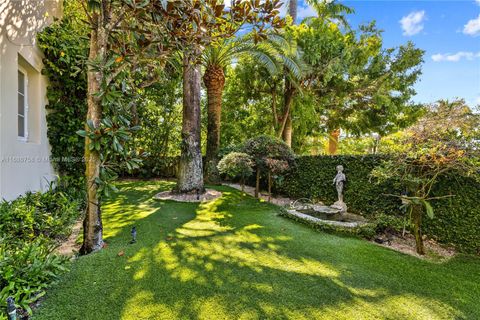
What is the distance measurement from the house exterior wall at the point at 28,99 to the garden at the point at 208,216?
0.28 meters

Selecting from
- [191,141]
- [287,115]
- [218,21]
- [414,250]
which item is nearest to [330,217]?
[414,250]

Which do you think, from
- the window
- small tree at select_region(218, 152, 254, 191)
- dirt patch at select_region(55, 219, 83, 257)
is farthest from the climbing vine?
small tree at select_region(218, 152, 254, 191)

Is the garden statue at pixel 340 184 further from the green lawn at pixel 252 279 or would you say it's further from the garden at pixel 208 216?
the green lawn at pixel 252 279

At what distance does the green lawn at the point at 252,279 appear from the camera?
2631 mm

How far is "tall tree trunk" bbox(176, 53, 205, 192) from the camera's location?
26.8ft

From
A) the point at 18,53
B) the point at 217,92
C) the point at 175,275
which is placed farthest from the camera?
the point at 217,92

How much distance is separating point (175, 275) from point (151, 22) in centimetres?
385

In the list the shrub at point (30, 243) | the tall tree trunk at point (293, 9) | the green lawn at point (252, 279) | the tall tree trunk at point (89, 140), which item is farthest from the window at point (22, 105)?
the tall tree trunk at point (293, 9)

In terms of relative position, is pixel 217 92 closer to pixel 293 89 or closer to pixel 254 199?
pixel 293 89

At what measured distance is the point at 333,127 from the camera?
15977 mm

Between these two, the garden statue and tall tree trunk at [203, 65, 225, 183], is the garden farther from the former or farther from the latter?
tall tree trunk at [203, 65, 225, 183]

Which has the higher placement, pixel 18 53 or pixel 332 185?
pixel 18 53

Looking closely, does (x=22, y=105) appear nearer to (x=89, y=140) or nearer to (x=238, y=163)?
(x=89, y=140)

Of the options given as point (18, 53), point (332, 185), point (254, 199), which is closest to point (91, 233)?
point (18, 53)
